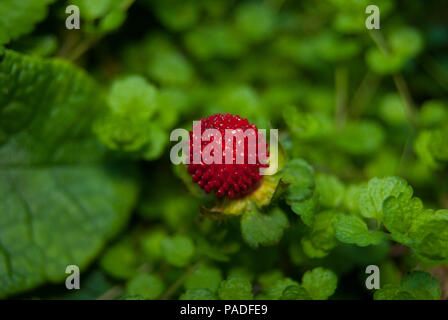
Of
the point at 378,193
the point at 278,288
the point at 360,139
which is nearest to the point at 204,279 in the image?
the point at 278,288

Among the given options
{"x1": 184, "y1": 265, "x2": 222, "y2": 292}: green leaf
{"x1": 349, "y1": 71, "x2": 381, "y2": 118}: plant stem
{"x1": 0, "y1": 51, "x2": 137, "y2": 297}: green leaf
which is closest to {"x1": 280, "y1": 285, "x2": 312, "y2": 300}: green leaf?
{"x1": 184, "y1": 265, "x2": 222, "y2": 292}: green leaf

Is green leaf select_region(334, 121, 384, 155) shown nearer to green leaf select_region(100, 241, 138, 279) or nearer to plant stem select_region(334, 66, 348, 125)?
plant stem select_region(334, 66, 348, 125)

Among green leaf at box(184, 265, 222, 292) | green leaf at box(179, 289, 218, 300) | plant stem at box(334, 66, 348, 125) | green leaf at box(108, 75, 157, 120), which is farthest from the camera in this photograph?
plant stem at box(334, 66, 348, 125)

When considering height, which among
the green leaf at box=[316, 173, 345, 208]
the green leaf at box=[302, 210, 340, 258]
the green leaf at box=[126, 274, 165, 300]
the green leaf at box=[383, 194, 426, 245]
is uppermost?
the green leaf at box=[316, 173, 345, 208]

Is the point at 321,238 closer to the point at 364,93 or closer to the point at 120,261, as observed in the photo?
the point at 120,261

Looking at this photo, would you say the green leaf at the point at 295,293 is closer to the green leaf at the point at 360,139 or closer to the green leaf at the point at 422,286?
the green leaf at the point at 422,286

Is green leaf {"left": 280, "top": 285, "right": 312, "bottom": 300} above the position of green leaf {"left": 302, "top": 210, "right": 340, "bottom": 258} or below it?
below

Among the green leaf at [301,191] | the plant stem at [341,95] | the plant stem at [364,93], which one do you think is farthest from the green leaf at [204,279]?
the plant stem at [364,93]

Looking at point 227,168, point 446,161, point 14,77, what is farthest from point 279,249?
point 14,77
